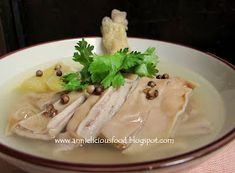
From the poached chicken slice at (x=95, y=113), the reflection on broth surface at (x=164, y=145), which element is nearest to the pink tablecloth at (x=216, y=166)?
the reflection on broth surface at (x=164, y=145)

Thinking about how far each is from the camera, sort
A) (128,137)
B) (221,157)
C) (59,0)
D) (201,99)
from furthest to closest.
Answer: (59,0)
(201,99)
(221,157)
(128,137)

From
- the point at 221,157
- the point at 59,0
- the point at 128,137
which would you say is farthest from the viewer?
the point at 59,0

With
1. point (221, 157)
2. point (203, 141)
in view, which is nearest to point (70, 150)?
point (203, 141)

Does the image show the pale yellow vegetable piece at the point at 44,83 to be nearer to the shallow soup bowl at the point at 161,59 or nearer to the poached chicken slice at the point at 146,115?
the shallow soup bowl at the point at 161,59

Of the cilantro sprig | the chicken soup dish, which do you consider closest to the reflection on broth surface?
the chicken soup dish

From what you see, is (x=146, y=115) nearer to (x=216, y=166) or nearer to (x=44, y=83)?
(x=216, y=166)

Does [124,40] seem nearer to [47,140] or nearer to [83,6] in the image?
[47,140]
